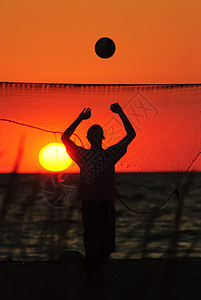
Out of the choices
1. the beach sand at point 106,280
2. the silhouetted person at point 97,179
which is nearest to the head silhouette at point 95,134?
the silhouetted person at point 97,179

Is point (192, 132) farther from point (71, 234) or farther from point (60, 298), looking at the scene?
point (71, 234)

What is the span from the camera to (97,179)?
25.3 ft

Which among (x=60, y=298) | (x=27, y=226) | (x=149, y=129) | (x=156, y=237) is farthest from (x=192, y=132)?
(x=27, y=226)

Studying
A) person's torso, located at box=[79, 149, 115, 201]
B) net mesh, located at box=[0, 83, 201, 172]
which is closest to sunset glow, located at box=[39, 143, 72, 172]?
net mesh, located at box=[0, 83, 201, 172]

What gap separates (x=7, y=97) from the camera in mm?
9781

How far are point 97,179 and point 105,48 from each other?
3103 mm

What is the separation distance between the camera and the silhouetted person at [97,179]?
25.4 feet

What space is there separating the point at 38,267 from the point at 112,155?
Result: 8.97ft

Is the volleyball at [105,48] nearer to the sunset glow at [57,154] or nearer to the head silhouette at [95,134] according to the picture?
the sunset glow at [57,154]

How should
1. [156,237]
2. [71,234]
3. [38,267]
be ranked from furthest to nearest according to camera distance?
[71,234] → [156,237] → [38,267]

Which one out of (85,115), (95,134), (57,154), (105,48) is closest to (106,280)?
(95,134)

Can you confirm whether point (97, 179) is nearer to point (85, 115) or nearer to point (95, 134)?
point (95, 134)

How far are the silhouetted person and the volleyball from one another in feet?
8.02

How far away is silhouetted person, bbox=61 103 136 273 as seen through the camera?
25.4 ft
